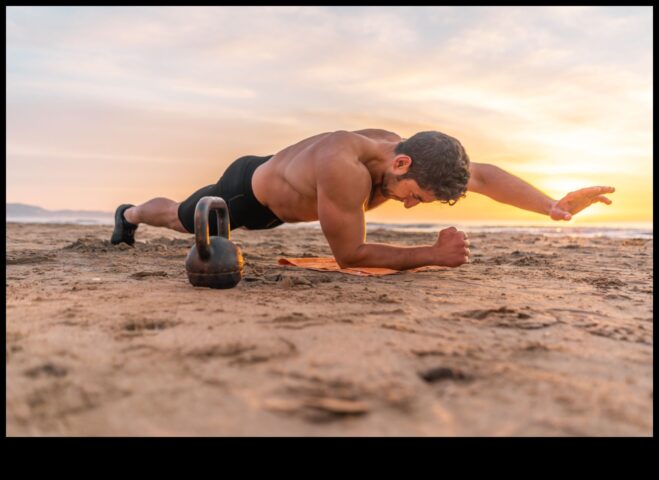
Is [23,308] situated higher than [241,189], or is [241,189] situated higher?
[241,189]

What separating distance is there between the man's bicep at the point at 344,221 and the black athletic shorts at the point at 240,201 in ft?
3.48

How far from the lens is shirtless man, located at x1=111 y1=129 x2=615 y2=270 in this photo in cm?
314

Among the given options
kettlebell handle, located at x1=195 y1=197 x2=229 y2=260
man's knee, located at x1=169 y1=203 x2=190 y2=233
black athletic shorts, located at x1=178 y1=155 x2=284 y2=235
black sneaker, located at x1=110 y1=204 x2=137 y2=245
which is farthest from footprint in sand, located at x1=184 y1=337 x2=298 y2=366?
black sneaker, located at x1=110 y1=204 x2=137 y2=245

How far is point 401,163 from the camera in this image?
10.7ft

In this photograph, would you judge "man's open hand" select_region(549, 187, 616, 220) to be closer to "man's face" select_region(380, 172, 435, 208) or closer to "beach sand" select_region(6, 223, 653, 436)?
"beach sand" select_region(6, 223, 653, 436)

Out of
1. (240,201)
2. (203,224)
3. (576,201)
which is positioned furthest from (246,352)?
(576,201)

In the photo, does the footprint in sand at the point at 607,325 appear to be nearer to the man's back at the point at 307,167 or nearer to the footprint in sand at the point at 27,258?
Result: the man's back at the point at 307,167

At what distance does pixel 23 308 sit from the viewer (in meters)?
2.23

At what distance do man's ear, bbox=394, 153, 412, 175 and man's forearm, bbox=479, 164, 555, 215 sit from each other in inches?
53.7

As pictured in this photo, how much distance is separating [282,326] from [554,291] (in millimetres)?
1811

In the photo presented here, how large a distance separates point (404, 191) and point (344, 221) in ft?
1.69
